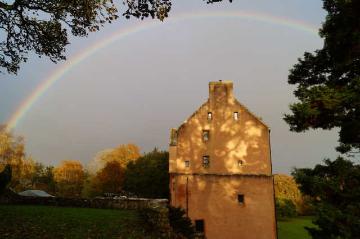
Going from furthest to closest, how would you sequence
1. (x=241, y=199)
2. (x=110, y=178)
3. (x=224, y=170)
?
(x=110, y=178) < (x=224, y=170) < (x=241, y=199)

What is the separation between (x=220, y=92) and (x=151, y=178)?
21.2 m

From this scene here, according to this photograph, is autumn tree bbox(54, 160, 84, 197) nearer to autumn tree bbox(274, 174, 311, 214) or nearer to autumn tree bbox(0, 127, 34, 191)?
autumn tree bbox(0, 127, 34, 191)

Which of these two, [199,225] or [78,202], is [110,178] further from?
[78,202]

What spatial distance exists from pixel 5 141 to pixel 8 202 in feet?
100

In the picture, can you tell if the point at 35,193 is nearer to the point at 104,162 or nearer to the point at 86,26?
the point at 86,26

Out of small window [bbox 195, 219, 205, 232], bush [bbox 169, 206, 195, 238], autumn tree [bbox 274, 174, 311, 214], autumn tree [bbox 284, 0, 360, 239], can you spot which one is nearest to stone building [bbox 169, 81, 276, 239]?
small window [bbox 195, 219, 205, 232]

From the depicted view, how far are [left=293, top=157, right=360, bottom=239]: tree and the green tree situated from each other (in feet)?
118

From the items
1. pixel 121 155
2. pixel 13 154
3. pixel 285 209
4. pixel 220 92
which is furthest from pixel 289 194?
pixel 13 154

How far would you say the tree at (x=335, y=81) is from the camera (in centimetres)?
1465

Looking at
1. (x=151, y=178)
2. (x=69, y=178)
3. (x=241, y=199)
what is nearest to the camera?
(x=241, y=199)

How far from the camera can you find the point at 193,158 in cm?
3466

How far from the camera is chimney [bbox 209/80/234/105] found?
36062mm

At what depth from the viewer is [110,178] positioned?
206ft

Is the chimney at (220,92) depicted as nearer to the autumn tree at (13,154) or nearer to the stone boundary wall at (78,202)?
the stone boundary wall at (78,202)
